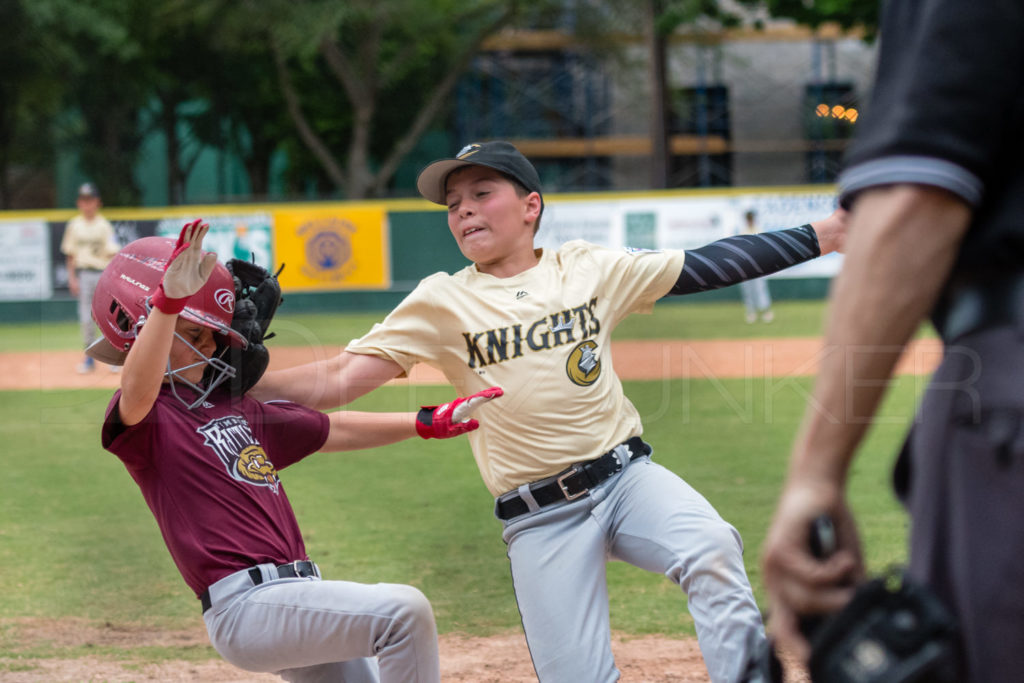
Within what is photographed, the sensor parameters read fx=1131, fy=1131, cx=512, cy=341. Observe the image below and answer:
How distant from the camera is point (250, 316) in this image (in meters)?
3.00

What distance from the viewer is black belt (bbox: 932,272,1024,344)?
1280 millimetres

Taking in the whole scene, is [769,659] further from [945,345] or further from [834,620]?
[945,345]

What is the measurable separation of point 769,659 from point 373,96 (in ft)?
88.1

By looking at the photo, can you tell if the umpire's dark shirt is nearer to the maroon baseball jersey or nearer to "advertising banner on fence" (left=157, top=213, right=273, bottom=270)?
the maroon baseball jersey

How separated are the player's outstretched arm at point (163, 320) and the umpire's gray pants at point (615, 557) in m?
1.03

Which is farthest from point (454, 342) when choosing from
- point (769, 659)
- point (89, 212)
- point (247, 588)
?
point (89, 212)

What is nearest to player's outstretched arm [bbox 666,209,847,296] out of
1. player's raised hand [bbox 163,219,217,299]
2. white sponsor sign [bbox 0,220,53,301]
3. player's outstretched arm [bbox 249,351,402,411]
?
player's outstretched arm [bbox 249,351,402,411]

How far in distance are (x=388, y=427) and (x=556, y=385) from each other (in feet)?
1.59

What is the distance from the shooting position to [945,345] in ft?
4.51

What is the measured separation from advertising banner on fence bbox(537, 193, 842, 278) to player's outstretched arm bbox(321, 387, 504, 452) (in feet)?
46.9

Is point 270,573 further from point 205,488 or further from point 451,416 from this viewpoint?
point 451,416

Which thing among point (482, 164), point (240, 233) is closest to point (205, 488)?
point (482, 164)

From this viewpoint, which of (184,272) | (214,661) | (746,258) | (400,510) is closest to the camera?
(184,272)

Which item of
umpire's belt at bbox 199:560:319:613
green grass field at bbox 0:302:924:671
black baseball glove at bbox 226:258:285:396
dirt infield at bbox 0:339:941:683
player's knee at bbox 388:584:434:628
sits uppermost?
black baseball glove at bbox 226:258:285:396
